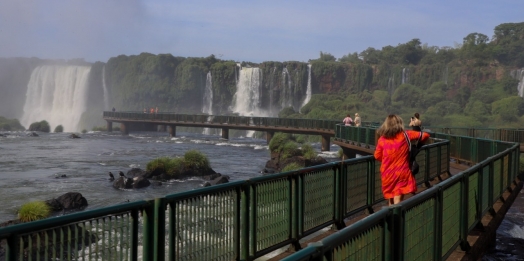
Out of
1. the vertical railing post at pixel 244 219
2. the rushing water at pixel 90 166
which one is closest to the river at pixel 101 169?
the rushing water at pixel 90 166

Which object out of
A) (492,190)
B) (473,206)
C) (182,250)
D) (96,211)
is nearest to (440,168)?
(492,190)

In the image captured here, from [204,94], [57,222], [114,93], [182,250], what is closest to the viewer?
[57,222]

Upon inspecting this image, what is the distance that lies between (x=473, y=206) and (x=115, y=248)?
7224mm

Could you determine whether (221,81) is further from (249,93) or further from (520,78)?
(520,78)

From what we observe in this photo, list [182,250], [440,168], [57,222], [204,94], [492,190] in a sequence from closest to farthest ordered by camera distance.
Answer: [57,222] < [182,250] < [492,190] < [440,168] < [204,94]

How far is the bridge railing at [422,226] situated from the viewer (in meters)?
4.93

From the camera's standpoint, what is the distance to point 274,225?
907cm

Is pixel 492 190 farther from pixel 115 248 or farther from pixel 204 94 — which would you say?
pixel 204 94

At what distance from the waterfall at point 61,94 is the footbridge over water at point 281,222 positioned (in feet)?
369

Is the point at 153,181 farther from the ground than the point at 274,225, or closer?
closer

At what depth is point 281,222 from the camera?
9258mm


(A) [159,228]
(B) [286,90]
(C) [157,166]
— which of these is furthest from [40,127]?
(A) [159,228]

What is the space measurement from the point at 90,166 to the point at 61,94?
278 ft

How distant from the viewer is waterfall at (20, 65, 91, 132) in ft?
395
